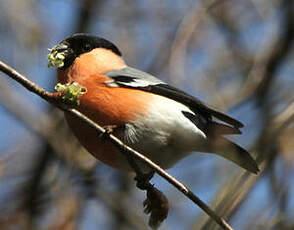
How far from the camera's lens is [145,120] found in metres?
2.86

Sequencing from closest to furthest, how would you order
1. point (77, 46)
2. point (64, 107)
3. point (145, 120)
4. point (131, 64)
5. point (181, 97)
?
point (64, 107) < point (145, 120) < point (181, 97) < point (77, 46) < point (131, 64)

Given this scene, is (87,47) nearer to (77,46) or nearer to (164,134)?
(77,46)

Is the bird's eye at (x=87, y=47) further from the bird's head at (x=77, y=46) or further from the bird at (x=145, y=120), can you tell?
the bird at (x=145, y=120)

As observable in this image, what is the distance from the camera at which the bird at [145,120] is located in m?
2.82

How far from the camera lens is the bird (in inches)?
111

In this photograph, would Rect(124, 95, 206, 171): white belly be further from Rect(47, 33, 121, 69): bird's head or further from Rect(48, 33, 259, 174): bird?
Rect(47, 33, 121, 69): bird's head

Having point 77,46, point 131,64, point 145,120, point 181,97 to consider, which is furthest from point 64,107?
point 131,64

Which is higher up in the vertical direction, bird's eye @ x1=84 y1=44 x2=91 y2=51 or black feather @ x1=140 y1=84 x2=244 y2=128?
black feather @ x1=140 y1=84 x2=244 y2=128

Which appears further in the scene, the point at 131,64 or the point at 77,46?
the point at 131,64

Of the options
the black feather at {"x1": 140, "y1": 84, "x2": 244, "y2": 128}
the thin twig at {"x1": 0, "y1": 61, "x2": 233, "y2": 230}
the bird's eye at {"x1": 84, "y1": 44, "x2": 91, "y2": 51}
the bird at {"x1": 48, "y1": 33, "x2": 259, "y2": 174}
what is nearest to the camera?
the thin twig at {"x1": 0, "y1": 61, "x2": 233, "y2": 230}

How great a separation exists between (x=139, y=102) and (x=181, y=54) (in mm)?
619

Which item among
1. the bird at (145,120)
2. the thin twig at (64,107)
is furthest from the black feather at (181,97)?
the thin twig at (64,107)

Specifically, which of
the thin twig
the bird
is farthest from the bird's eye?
the thin twig

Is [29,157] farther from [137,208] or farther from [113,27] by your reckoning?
[113,27]
